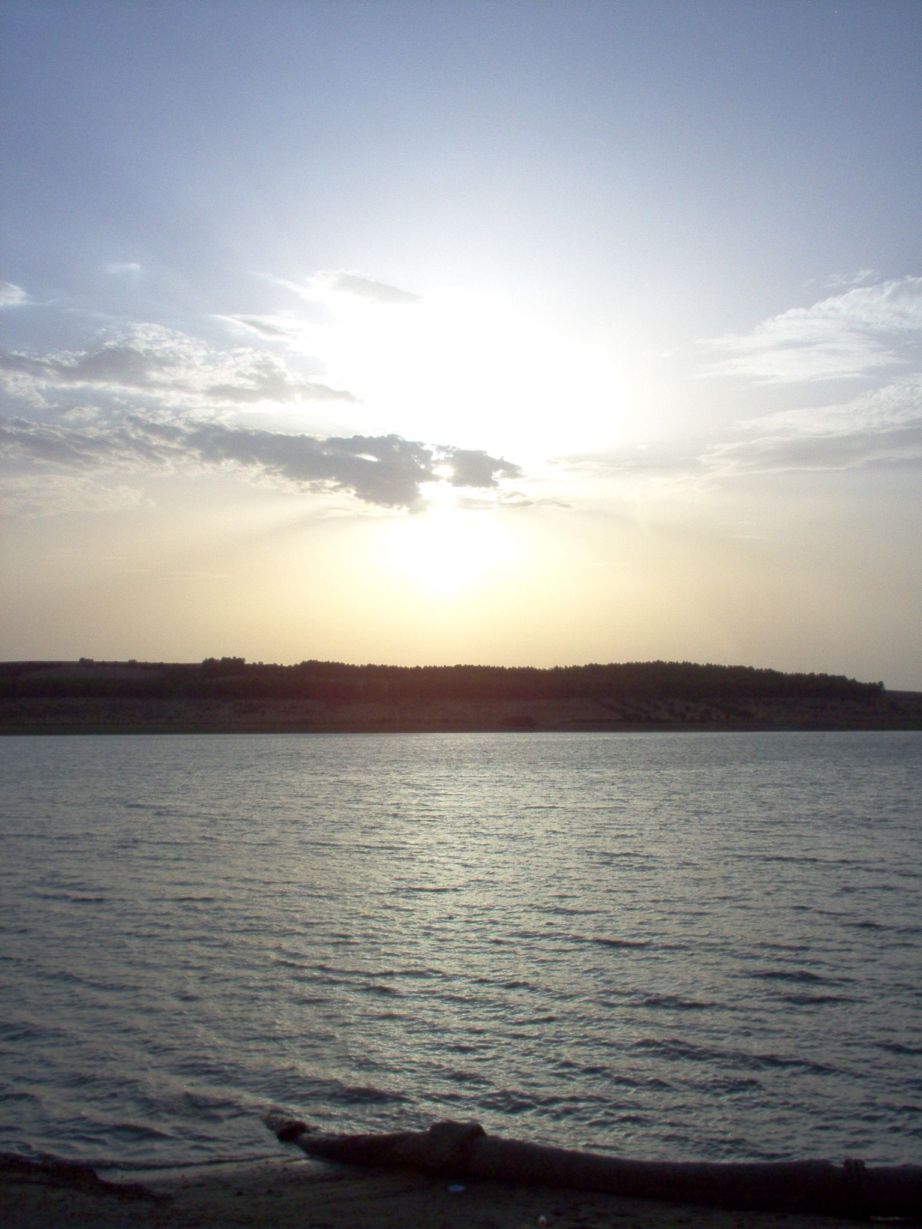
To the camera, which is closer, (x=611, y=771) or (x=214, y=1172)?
(x=214, y=1172)

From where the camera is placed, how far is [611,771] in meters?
74.4

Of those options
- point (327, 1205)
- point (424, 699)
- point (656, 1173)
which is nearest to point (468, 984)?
point (656, 1173)

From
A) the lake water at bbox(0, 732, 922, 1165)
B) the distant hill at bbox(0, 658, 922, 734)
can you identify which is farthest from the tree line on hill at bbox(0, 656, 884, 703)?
the lake water at bbox(0, 732, 922, 1165)

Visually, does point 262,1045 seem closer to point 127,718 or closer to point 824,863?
point 824,863

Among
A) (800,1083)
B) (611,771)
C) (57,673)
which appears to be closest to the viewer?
(800,1083)

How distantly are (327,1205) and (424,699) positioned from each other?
141 m

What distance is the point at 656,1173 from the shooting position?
9.89m

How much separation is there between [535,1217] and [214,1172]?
320cm

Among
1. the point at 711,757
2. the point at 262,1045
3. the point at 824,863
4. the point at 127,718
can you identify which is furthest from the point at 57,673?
the point at 262,1045

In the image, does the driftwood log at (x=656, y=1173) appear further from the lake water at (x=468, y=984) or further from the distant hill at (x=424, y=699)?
the distant hill at (x=424, y=699)

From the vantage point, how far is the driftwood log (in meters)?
9.41

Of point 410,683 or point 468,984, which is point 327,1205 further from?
point 410,683

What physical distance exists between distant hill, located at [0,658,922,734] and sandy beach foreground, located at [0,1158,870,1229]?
125 m

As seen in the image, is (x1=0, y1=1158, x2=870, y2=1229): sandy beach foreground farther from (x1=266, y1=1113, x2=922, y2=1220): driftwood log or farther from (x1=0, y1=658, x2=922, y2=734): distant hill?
(x1=0, y1=658, x2=922, y2=734): distant hill
